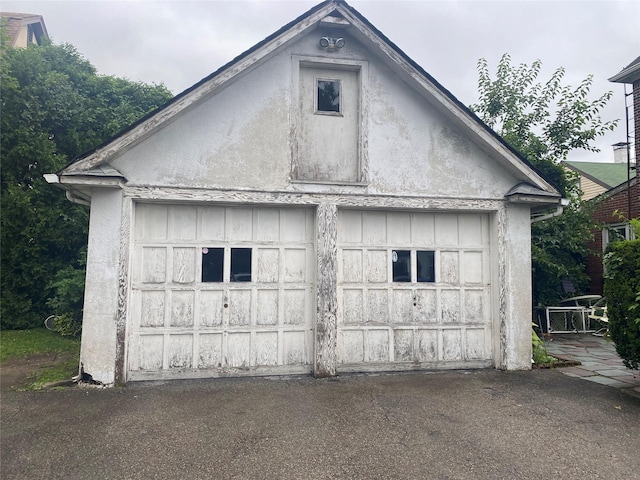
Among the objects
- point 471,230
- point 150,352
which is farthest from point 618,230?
point 150,352

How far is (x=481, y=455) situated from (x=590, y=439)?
4.41 feet

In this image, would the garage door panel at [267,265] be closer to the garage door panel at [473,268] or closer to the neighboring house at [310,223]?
the neighboring house at [310,223]

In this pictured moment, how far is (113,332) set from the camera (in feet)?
18.7

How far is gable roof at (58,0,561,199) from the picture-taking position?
570cm

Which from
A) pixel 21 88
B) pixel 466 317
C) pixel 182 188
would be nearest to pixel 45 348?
pixel 182 188

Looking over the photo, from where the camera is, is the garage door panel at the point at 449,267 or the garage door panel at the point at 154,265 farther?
the garage door panel at the point at 449,267

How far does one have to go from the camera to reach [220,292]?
630 cm

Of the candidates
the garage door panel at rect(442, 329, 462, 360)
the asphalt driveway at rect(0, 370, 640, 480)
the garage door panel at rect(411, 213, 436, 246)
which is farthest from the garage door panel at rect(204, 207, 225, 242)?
the garage door panel at rect(442, 329, 462, 360)

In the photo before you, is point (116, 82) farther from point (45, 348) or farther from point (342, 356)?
point (342, 356)

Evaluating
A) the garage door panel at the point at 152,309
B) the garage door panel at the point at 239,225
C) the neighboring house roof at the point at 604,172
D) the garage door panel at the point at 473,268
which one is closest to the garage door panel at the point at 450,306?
the garage door panel at the point at 473,268

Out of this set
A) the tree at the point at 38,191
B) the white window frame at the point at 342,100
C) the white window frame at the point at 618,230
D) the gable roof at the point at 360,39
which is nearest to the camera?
the gable roof at the point at 360,39

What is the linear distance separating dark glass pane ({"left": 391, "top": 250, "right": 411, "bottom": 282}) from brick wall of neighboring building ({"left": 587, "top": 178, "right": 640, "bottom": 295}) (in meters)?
8.32

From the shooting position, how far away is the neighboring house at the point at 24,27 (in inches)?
722

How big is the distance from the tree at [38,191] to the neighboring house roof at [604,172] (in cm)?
1717
